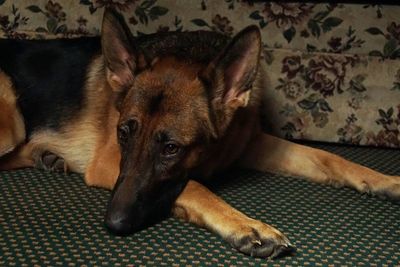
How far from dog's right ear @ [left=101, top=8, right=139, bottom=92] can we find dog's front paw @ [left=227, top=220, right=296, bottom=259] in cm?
75

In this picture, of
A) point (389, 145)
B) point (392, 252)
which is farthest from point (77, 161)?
point (389, 145)

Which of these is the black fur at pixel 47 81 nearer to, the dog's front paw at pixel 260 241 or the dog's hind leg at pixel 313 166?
the dog's hind leg at pixel 313 166

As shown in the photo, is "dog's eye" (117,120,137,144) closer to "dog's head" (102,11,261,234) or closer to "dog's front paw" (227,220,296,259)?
"dog's head" (102,11,261,234)

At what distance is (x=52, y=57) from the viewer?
117 inches

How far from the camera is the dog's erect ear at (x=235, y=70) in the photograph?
2.29 metres

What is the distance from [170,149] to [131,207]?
25 cm

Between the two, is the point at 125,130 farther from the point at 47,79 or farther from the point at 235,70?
the point at 47,79

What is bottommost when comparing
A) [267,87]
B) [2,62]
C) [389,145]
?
[389,145]

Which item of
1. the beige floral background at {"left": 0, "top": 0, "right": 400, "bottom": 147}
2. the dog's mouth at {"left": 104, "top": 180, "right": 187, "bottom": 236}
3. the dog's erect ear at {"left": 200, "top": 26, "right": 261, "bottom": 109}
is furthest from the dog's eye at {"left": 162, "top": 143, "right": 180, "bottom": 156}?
the beige floral background at {"left": 0, "top": 0, "right": 400, "bottom": 147}

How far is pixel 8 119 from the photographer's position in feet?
9.39

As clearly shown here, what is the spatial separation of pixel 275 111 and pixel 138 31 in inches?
35.0

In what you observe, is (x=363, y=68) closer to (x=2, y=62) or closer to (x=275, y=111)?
(x=275, y=111)

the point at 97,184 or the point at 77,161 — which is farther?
the point at 77,161

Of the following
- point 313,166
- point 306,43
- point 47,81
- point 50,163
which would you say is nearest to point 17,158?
point 50,163
